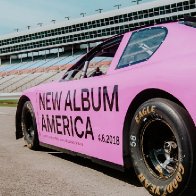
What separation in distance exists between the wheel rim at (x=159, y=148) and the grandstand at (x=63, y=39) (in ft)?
163

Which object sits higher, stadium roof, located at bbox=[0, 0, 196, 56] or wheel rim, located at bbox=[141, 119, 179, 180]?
stadium roof, located at bbox=[0, 0, 196, 56]

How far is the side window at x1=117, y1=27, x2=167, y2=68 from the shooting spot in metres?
3.82

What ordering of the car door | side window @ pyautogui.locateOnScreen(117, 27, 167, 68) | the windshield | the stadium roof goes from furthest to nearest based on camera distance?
the stadium roof → the car door → side window @ pyautogui.locateOnScreen(117, 27, 167, 68) → the windshield

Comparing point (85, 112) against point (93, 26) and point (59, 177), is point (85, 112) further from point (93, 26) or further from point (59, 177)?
point (93, 26)

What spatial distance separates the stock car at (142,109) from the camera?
→ 303cm

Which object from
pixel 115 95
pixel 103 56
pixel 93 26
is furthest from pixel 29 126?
pixel 93 26

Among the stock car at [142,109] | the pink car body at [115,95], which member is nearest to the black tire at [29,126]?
the pink car body at [115,95]

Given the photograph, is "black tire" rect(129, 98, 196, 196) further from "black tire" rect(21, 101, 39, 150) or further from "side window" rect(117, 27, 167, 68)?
"black tire" rect(21, 101, 39, 150)

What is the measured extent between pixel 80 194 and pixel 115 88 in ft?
3.56

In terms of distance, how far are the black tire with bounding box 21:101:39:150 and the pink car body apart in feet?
1.95

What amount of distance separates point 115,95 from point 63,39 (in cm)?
7208

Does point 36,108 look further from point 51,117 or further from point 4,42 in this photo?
point 4,42

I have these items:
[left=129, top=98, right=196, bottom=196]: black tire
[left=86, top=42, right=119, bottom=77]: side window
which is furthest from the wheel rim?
[left=86, top=42, right=119, bottom=77]: side window

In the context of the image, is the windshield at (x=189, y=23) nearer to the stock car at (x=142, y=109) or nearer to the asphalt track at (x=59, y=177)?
the stock car at (x=142, y=109)
